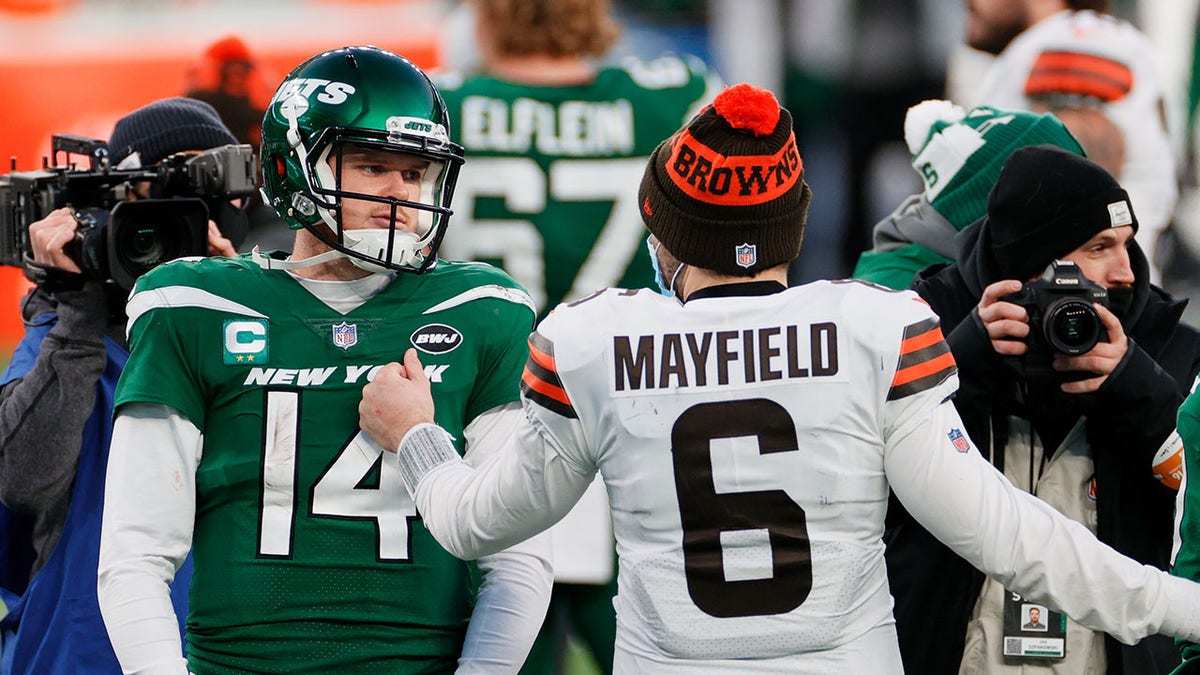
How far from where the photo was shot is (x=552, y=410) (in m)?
2.32

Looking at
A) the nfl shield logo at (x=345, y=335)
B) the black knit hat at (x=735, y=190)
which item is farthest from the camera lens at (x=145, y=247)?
the black knit hat at (x=735, y=190)

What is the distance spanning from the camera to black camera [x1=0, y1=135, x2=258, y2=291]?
3045 millimetres

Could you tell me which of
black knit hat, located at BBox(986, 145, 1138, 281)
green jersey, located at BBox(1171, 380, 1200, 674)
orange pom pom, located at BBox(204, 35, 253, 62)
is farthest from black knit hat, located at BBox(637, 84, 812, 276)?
orange pom pom, located at BBox(204, 35, 253, 62)

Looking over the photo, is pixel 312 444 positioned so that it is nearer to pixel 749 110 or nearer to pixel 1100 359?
pixel 749 110

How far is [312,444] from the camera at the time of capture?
2500mm

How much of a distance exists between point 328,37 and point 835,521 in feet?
25.9

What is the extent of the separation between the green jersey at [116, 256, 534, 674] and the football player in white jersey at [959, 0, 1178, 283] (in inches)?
137

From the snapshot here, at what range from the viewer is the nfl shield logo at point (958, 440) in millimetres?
2291

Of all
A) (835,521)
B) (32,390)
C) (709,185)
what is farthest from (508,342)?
(32,390)

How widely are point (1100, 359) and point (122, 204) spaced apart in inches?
68.8

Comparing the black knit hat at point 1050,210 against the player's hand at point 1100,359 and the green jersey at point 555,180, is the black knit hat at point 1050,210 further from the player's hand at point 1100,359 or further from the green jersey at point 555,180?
the green jersey at point 555,180

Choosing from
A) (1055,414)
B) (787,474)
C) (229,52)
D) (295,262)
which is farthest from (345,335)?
(229,52)

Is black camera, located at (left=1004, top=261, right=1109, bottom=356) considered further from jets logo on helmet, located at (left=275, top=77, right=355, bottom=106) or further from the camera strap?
the camera strap

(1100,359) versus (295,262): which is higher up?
(295,262)
